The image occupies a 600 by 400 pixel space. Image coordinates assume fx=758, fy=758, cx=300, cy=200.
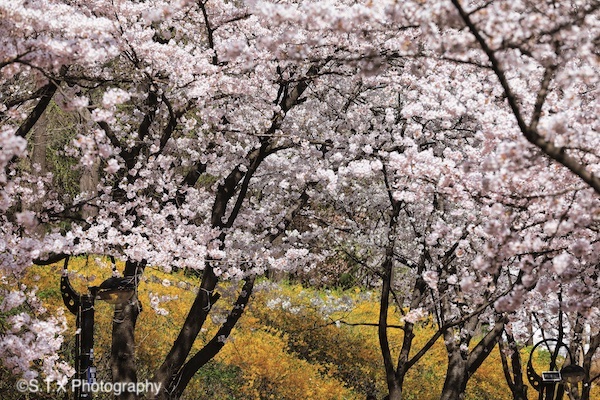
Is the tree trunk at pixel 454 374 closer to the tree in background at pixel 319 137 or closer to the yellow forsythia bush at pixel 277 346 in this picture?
the tree in background at pixel 319 137

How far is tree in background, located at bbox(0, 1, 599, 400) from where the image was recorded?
4.26 m

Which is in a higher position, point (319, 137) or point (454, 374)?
point (319, 137)

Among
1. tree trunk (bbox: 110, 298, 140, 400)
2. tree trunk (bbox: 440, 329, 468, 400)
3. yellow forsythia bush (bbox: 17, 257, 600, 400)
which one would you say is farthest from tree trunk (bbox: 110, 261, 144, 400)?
tree trunk (bbox: 440, 329, 468, 400)

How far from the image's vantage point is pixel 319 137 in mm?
11172

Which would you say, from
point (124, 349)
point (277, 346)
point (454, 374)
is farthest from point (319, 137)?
point (277, 346)

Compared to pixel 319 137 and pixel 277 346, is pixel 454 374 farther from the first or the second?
pixel 277 346

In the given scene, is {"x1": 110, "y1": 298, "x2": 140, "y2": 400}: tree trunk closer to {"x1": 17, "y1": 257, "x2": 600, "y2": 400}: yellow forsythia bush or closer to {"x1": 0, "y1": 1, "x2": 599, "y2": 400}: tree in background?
{"x1": 0, "y1": 1, "x2": 599, "y2": 400}: tree in background

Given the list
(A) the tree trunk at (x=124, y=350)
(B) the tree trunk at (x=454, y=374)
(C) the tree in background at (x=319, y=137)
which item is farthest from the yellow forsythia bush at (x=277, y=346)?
(B) the tree trunk at (x=454, y=374)

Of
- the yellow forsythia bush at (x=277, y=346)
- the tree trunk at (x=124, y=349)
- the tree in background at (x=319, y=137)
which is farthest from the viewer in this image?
the yellow forsythia bush at (x=277, y=346)

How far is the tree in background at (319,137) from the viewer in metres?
4.26

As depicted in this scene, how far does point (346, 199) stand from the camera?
13.1m

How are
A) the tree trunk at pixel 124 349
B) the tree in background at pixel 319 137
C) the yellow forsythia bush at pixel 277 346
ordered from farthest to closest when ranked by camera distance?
the yellow forsythia bush at pixel 277 346, the tree trunk at pixel 124 349, the tree in background at pixel 319 137

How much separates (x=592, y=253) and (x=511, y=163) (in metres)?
2.19

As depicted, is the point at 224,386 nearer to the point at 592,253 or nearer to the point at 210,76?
the point at 210,76
